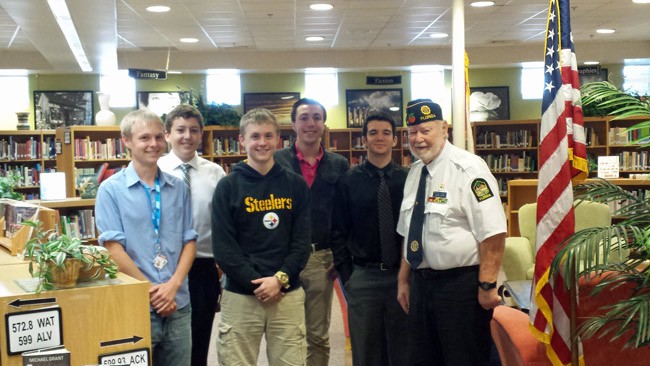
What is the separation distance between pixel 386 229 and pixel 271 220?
75 cm

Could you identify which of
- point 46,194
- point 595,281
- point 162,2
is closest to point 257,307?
point 595,281

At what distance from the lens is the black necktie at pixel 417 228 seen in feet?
11.3

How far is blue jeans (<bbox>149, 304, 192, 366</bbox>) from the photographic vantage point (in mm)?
2979

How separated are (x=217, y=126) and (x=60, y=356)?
35.0 ft

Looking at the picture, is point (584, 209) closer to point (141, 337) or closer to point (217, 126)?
point (141, 337)

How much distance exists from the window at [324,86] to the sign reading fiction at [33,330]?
45.6ft

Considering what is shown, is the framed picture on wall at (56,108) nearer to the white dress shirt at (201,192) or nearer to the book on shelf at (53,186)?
the book on shelf at (53,186)

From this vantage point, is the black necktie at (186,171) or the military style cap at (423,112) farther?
the black necktie at (186,171)

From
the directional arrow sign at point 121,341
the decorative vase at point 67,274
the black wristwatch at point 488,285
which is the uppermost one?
the decorative vase at point 67,274

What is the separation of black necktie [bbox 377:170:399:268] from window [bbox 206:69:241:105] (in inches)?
479

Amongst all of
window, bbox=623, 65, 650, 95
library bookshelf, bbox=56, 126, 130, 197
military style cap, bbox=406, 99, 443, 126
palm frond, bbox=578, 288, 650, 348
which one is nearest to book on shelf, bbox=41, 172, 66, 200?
library bookshelf, bbox=56, 126, 130, 197

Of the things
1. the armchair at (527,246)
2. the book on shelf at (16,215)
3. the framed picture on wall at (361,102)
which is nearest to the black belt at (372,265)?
the book on shelf at (16,215)

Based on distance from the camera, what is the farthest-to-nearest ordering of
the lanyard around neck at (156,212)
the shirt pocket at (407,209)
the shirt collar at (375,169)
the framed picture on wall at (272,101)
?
the framed picture on wall at (272,101) → the shirt collar at (375,169) → the shirt pocket at (407,209) → the lanyard around neck at (156,212)

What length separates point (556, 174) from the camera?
3600 mm
